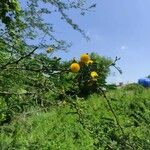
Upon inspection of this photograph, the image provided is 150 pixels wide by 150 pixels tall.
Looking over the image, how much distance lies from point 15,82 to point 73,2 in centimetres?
155

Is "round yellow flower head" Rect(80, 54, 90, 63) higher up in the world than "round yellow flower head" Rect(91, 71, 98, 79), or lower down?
higher up

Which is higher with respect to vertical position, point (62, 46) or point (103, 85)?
point (62, 46)

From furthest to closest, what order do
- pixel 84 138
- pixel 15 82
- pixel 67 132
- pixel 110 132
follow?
1. pixel 67 132
2. pixel 84 138
3. pixel 15 82
4. pixel 110 132

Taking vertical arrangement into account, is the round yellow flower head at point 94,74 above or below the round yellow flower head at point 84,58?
below

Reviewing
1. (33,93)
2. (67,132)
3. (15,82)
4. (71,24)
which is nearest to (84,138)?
(67,132)

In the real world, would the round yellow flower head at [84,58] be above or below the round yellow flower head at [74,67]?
above

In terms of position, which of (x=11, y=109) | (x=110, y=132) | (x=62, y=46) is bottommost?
(x=110, y=132)

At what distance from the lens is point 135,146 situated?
81.0 inches

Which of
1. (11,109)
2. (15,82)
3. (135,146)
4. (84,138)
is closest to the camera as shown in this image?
(135,146)

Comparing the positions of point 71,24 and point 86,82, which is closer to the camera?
point 86,82

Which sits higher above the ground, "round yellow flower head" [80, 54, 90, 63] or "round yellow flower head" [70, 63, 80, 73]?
"round yellow flower head" [80, 54, 90, 63]

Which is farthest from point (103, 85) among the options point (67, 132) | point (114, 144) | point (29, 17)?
point (67, 132)

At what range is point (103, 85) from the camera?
198cm

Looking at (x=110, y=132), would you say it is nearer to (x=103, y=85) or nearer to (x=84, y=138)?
(x=103, y=85)
